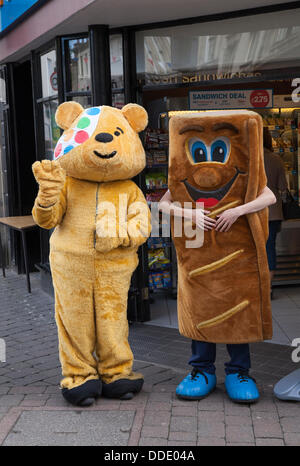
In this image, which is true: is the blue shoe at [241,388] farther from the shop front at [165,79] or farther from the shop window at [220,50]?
the shop window at [220,50]

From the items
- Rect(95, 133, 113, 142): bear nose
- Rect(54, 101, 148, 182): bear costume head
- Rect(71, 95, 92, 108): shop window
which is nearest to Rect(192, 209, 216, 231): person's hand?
Rect(54, 101, 148, 182): bear costume head

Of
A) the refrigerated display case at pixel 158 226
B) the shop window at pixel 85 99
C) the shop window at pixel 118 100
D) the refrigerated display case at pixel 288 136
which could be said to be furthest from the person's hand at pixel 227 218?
the refrigerated display case at pixel 288 136

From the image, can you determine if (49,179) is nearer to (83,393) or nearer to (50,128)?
(83,393)

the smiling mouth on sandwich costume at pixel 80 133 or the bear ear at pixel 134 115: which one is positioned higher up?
the bear ear at pixel 134 115

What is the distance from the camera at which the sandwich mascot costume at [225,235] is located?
423cm

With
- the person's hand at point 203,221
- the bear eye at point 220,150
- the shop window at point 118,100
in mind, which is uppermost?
the shop window at point 118,100

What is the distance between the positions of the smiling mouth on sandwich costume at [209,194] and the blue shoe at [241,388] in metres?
1.31

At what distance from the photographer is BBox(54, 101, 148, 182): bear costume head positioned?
4.37m

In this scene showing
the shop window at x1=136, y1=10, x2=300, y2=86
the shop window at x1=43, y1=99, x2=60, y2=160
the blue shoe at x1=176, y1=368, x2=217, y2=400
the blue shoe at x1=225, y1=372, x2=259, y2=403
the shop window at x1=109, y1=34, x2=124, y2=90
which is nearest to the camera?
the blue shoe at x1=225, y1=372, x2=259, y2=403

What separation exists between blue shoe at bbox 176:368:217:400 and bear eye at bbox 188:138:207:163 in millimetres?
1600

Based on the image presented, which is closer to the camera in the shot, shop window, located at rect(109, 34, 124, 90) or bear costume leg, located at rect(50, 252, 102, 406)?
bear costume leg, located at rect(50, 252, 102, 406)

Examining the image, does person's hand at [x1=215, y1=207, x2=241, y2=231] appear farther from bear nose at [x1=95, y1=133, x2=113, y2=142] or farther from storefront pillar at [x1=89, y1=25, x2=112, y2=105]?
storefront pillar at [x1=89, y1=25, x2=112, y2=105]

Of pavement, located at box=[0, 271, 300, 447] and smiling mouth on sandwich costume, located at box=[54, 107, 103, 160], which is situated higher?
smiling mouth on sandwich costume, located at box=[54, 107, 103, 160]

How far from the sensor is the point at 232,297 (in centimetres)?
439
